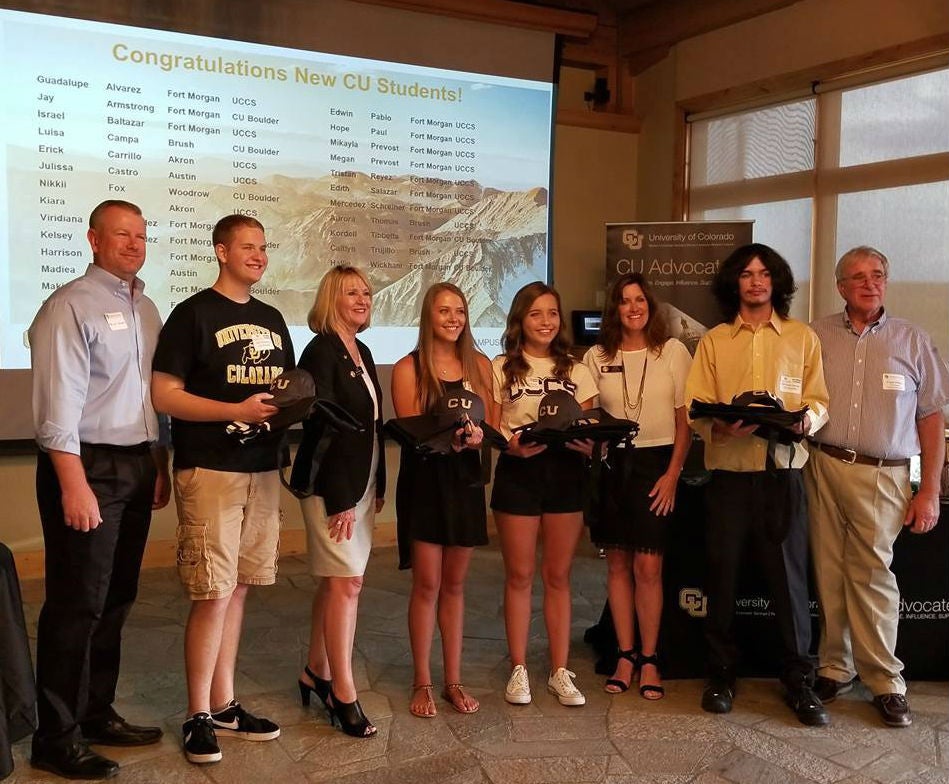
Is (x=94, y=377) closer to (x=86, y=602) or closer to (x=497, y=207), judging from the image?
(x=86, y=602)

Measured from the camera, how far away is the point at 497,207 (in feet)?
19.1

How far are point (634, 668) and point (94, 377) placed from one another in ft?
7.07

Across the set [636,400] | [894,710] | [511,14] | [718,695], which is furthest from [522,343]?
[511,14]

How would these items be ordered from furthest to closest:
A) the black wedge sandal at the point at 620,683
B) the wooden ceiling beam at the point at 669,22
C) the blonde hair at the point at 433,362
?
the wooden ceiling beam at the point at 669,22 < the black wedge sandal at the point at 620,683 < the blonde hair at the point at 433,362

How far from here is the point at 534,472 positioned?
3162mm

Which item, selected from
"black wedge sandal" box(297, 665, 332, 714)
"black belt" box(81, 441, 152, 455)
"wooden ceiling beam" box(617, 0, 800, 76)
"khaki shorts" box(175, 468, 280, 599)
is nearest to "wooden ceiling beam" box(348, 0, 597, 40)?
"wooden ceiling beam" box(617, 0, 800, 76)

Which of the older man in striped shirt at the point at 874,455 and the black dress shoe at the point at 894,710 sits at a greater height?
the older man in striped shirt at the point at 874,455

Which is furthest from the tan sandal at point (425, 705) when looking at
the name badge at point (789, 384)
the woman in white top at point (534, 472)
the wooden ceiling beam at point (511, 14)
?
the wooden ceiling beam at point (511, 14)

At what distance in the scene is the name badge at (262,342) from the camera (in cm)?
274

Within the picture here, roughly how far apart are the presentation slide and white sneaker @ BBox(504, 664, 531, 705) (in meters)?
2.65

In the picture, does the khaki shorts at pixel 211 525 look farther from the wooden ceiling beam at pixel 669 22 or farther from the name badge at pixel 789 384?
the wooden ceiling beam at pixel 669 22

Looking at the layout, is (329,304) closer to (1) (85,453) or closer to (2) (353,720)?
(1) (85,453)

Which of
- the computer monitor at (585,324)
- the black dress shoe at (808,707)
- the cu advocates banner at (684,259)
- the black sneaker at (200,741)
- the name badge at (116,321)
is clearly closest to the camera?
the name badge at (116,321)

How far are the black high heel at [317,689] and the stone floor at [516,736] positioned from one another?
0.04 metres
